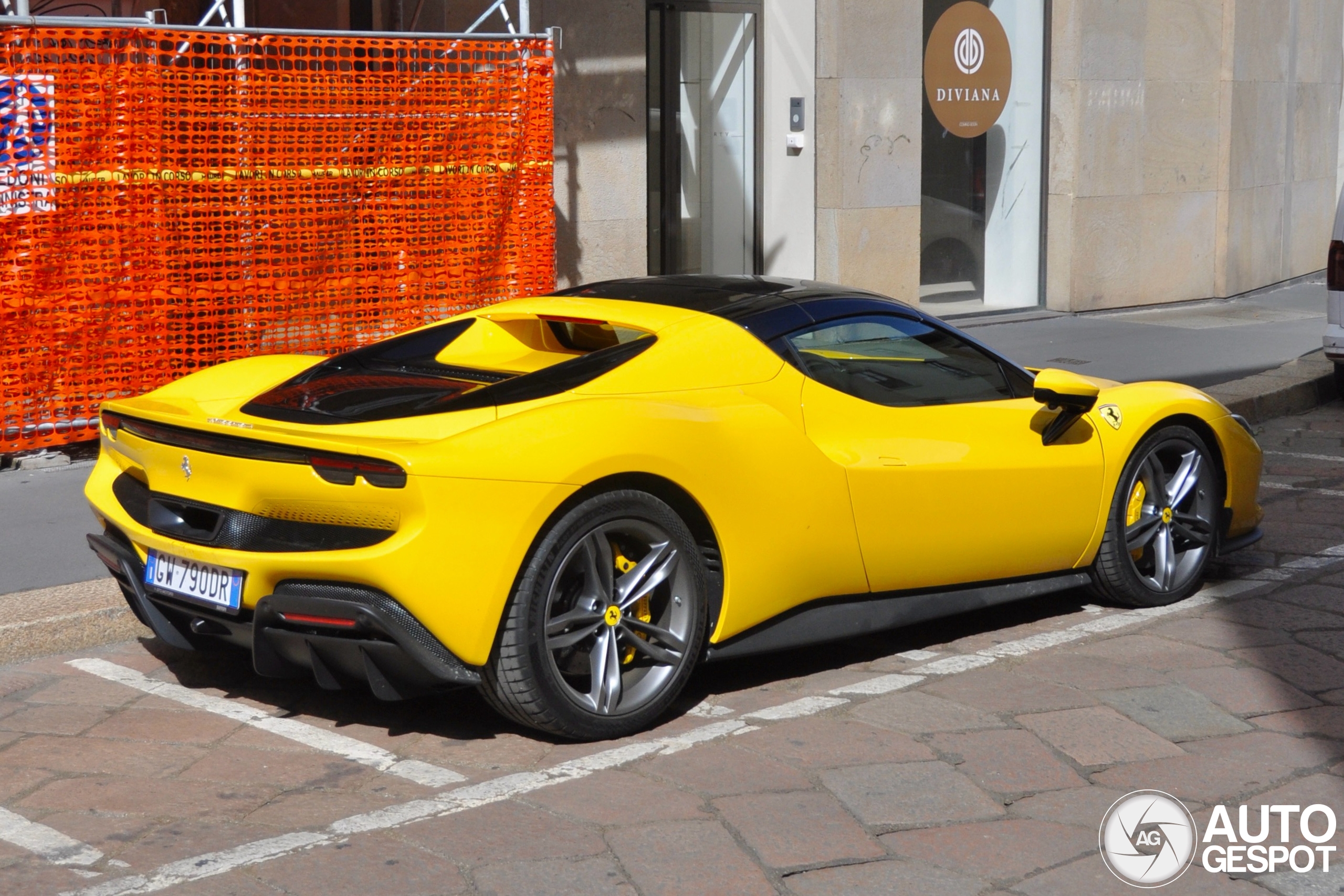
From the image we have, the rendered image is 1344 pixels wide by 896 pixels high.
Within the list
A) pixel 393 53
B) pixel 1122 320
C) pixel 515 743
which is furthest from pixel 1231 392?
pixel 515 743

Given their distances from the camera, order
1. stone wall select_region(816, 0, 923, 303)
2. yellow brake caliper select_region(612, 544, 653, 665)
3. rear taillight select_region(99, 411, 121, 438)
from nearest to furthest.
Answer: yellow brake caliper select_region(612, 544, 653, 665), rear taillight select_region(99, 411, 121, 438), stone wall select_region(816, 0, 923, 303)

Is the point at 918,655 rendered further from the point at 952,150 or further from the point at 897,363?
the point at 952,150

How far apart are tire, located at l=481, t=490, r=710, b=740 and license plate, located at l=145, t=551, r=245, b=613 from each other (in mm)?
731

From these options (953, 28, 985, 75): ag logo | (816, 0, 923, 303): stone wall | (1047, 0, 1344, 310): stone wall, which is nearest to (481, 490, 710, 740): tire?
(816, 0, 923, 303): stone wall

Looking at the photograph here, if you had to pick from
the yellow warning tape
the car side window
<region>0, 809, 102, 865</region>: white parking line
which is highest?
A: the yellow warning tape

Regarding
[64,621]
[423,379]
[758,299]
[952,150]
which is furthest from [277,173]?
[952,150]

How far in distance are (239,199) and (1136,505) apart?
5.02 meters

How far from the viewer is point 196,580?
14.5 ft

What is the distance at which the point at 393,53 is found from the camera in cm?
905

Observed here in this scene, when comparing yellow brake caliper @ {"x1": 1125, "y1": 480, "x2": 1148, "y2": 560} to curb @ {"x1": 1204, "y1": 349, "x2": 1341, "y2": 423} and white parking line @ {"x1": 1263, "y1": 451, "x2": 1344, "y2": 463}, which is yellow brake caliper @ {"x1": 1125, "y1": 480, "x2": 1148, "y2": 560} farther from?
curb @ {"x1": 1204, "y1": 349, "x2": 1341, "y2": 423}

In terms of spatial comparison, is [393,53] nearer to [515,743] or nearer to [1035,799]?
[515,743]

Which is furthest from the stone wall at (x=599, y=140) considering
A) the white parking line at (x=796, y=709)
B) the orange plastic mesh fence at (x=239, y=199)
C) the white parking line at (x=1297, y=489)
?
the white parking line at (x=796, y=709)

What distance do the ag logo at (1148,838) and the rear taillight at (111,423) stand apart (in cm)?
305

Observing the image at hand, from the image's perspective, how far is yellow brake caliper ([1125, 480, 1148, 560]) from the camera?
5.73 metres
